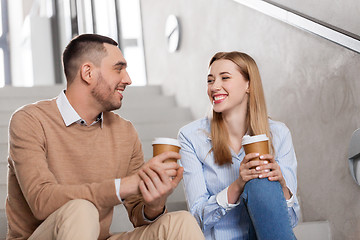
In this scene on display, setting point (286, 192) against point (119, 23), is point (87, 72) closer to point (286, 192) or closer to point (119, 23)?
point (286, 192)

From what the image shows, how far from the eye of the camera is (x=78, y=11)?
646 centimetres

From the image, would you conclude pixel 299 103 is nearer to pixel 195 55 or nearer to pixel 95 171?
pixel 95 171

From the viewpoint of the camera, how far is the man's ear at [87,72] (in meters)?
1.81

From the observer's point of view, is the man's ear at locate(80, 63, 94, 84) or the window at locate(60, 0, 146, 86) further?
the window at locate(60, 0, 146, 86)

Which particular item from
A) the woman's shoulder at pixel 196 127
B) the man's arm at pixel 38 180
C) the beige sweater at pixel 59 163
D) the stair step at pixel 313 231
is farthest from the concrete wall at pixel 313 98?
the man's arm at pixel 38 180

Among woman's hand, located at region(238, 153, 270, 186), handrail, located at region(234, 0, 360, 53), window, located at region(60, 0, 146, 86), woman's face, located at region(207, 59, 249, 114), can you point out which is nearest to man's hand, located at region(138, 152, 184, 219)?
woman's hand, located at region(238, 153, 270, 186)

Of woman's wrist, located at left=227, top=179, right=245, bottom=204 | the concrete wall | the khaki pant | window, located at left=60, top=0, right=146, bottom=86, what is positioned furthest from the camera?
window, located at left=60, top=0, right=146, bottom=86

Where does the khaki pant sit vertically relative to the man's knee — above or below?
below

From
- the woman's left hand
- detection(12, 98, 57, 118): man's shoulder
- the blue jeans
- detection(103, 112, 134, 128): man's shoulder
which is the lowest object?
the blue jeans

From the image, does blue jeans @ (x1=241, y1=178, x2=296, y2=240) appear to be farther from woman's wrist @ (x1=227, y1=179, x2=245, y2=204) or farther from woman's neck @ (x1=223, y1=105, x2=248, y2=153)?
woman's neck @ (x1=223, y1=105, x2=248, y2=153)

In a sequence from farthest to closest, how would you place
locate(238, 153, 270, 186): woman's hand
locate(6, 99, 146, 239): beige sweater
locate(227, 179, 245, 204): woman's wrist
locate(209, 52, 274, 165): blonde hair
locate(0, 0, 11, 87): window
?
locate(0, 0, 11, 87): window → locate(209, 52, 274, 165): blonde hair → locate(227, 179, 245, 204): woman's wrist → locate(238, 153, 270, 186): woman's hand → locate(6, 99, 146, 239): beige sweater

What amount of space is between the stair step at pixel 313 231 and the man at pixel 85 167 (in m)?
0.78

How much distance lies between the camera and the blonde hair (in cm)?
196

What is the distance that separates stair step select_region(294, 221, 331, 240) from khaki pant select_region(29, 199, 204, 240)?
0.86 metres
